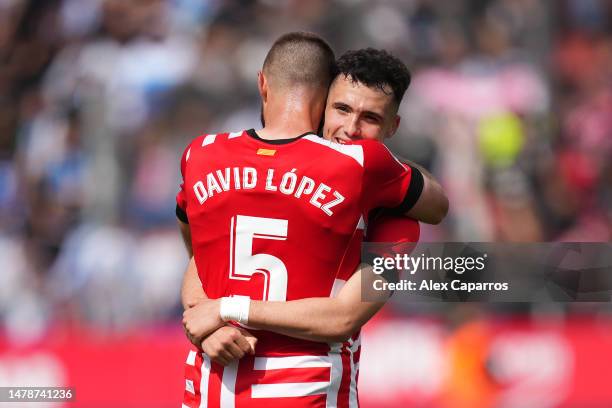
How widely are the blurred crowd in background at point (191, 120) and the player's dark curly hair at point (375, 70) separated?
5.22 metres

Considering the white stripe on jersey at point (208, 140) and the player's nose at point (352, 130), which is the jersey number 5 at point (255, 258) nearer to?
the white stripe on jersey at point (208, 140)

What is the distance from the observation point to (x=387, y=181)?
4285 millimetres

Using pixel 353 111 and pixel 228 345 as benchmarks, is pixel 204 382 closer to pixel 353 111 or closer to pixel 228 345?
pixel 228 345

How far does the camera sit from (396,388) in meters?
9.06

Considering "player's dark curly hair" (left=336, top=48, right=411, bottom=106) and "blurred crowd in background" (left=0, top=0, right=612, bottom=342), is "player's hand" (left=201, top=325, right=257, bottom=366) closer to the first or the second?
"player's dark curly hair" (left=336, top=48, right=411, bottom=106)

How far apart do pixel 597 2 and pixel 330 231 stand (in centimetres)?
841

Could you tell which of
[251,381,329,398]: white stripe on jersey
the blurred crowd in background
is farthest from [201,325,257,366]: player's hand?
the blurred crowd in background

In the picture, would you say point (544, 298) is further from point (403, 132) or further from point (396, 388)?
point (403, 132)

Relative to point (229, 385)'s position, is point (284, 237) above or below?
above

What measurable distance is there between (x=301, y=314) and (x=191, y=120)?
6427 mm

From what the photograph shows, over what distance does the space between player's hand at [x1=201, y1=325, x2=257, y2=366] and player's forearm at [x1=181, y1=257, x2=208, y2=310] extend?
0.25m

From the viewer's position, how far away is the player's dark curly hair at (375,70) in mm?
4641

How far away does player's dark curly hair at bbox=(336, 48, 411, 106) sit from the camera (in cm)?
464

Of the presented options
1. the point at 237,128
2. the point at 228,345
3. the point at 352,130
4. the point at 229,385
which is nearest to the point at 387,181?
the point at 352,130
